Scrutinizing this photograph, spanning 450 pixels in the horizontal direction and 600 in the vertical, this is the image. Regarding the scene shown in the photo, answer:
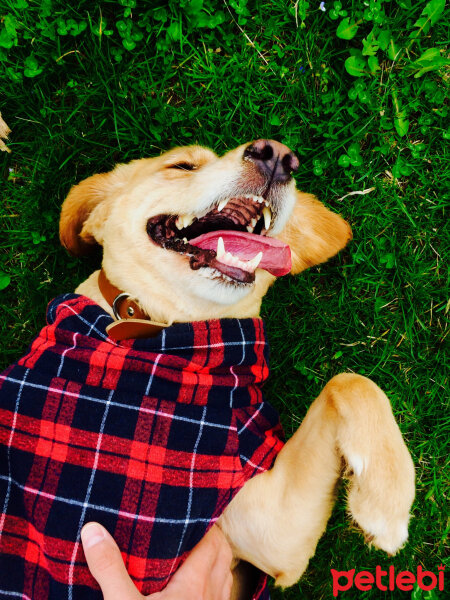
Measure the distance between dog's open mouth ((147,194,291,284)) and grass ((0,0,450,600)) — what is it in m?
0.83

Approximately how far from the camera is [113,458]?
1893mm

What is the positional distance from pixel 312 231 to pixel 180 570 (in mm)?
1773

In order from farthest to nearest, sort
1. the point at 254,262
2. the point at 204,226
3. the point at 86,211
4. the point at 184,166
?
the point at 86,211 < the point at 184,166 < the point at 204,226 < the point at 254,262

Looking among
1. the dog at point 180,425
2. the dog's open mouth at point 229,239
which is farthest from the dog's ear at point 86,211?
the dog's open mouth at point 229,239

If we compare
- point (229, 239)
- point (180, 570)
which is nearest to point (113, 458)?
point (180, 570)

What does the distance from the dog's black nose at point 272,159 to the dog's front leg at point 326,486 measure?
38.2 inches

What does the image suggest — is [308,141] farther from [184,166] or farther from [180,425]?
[180,425]

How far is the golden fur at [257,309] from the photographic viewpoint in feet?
6.15

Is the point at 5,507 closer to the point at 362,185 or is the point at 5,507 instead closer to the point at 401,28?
the point at 362,185

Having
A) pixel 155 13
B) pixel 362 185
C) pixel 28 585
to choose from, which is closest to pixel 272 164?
pixel 362 185

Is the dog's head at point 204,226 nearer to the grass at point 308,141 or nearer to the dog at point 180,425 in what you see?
the dog at point 180,425

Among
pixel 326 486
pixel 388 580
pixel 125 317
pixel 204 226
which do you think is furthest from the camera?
pixel 388 580

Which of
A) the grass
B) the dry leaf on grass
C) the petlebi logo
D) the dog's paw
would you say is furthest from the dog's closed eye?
the petlebi logo

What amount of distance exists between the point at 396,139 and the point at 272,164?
130 cm
